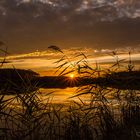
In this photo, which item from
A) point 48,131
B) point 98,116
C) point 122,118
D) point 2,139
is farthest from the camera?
point 122,118

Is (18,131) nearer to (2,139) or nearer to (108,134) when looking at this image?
(2,139)

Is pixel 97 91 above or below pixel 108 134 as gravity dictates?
above

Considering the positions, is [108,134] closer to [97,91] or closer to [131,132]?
[131,132]

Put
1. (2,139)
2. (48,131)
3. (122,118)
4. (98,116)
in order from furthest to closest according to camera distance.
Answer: (122,118)
(98,116)
(48,131)
(2,139)

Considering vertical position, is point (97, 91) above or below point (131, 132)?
above

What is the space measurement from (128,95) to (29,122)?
2.96m

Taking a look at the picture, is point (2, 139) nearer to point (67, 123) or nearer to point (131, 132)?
point (67, 123)

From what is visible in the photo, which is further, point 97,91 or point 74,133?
point 97,91

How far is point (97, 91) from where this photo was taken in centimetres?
949

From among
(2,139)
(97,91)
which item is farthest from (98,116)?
(2,139)

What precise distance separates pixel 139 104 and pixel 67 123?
2.09 meters

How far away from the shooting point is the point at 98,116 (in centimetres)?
901

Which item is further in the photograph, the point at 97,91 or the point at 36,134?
the point at 97,91

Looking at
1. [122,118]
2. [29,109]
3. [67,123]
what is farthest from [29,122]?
[122,118]
